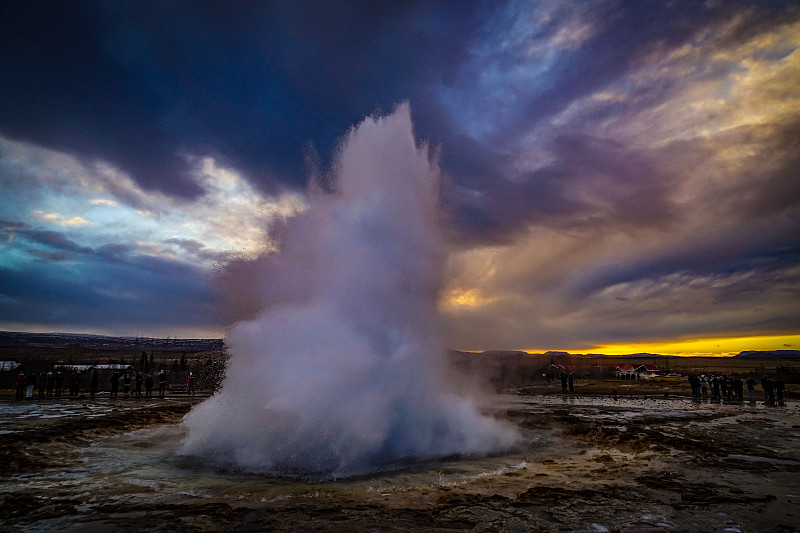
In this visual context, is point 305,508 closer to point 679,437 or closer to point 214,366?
point 679,437

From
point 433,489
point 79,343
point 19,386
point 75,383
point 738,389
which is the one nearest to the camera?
point 433,489

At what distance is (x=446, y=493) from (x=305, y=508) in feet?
8.34

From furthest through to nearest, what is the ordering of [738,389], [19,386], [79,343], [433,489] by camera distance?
[79,343] → [738,389] → [19,386] → [433,489]

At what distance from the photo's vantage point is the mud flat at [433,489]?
6086 mm

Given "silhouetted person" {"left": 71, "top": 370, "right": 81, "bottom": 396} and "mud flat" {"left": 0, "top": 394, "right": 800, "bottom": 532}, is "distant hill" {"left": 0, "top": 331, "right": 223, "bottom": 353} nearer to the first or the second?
"silhouetted person" {"left": 71, "top": 370, "right": 81, "bottom": 396}

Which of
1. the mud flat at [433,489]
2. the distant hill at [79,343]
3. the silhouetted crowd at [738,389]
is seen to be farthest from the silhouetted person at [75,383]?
the distant hill at [79,343]

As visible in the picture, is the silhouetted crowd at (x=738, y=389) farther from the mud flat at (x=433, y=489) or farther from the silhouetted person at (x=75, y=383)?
the silhouetted person at (x=75, y=383)

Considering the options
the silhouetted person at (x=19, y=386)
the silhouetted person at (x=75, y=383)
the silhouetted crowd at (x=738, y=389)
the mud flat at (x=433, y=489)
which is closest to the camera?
the mud flat at (x=433, y=489)

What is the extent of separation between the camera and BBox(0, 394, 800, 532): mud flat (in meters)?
6.09

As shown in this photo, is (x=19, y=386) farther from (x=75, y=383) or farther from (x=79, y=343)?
(x=79, y=343)

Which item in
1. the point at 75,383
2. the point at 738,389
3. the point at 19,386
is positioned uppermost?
the point at 19,386

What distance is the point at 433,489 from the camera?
7.97 meters

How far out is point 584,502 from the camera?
707cm

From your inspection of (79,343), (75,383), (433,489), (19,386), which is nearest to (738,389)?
(433,489)
